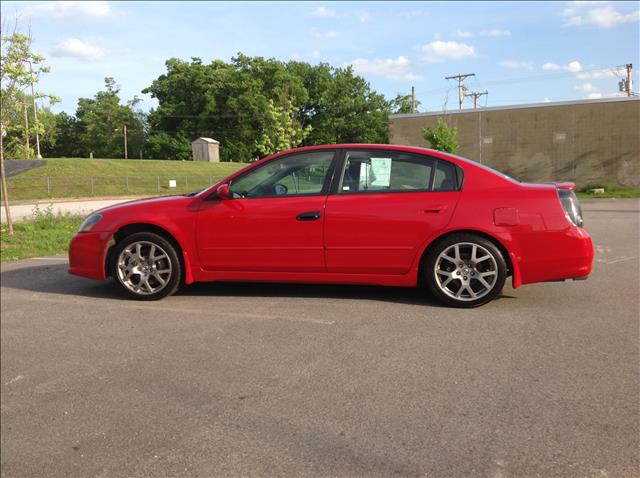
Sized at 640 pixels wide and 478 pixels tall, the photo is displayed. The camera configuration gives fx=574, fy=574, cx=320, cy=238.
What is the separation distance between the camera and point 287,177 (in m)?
5.60

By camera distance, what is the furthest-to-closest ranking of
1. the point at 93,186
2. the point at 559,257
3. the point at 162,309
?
1. the point at 93,186
2. the point at 162,309
3. the point at 559,257

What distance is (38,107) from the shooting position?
11.3 metres

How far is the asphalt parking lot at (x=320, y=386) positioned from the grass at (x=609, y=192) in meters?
21.5

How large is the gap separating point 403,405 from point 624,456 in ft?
3.68

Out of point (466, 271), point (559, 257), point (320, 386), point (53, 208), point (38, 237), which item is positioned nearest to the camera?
point (320, 386)

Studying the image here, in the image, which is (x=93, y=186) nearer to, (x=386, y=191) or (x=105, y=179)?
(x=105, y=179)

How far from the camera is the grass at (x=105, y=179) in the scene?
3123 centimetres

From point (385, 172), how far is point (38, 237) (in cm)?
767

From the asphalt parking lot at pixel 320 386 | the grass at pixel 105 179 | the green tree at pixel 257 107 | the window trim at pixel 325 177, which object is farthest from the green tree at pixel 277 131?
the asphalt parking lot at pixel 320 386

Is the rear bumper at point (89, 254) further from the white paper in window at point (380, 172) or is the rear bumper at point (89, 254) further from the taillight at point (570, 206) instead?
the taillight at point (570, 206)

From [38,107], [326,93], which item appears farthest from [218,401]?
[326,93]

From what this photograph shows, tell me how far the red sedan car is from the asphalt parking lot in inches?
12.5

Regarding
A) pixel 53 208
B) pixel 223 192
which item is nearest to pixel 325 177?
pixel 223 192

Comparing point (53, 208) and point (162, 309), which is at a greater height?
point (53, 208)
